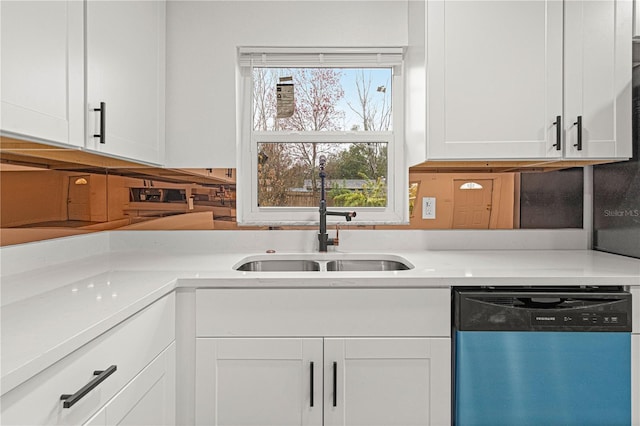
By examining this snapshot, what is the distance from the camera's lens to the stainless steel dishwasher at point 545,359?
1.54m

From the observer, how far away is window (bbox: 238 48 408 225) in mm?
2330

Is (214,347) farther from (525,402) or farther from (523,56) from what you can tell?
(523,56)

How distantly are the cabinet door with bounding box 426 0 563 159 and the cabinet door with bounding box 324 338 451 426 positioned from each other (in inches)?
33.2

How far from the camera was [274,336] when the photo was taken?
1571mm

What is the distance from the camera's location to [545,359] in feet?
5.07

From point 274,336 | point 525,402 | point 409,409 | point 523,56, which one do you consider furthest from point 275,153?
point 525,402

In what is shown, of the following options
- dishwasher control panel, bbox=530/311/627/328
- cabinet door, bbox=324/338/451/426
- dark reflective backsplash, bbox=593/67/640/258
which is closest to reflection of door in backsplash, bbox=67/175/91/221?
cabinet door, bbox=324/338/451/426

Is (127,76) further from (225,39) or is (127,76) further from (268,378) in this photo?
(268,378)

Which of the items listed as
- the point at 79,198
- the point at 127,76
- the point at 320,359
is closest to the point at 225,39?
the point at 127,76

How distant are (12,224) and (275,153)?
1236 mm

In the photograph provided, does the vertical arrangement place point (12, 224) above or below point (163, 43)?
below

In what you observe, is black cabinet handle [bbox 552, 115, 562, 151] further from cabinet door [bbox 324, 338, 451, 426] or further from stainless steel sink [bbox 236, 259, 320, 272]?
stainless steel sink [bbox 236, 259, 320, 272]

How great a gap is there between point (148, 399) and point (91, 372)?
37 cm

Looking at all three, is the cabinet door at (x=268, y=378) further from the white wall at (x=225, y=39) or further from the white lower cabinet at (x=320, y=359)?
the white wall at (x=225, y=39)
